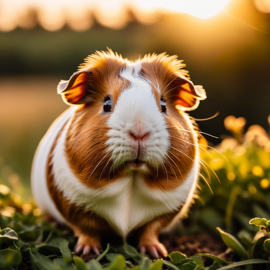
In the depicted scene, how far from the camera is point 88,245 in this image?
1852mm

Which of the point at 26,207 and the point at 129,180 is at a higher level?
the point at 129,180

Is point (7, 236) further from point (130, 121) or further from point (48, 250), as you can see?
point (130, 121)

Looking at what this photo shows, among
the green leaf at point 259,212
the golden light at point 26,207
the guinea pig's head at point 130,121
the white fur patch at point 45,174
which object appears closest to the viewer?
the guinea pig's head at point 130,121

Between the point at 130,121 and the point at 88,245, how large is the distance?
903 mm

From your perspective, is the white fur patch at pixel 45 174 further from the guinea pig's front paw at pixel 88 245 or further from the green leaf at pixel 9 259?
the green leaf at pixel 9 259

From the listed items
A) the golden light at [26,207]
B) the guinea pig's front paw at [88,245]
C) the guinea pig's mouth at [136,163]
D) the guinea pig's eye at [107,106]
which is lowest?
the golden light at [26,207]

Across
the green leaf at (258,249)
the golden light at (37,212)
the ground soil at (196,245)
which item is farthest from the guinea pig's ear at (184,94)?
the golden light at (37,212)

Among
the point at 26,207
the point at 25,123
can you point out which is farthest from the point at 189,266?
the point at 25,123

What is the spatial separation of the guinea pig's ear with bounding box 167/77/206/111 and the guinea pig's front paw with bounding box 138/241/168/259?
3.02ft

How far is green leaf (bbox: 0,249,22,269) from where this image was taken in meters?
1.32

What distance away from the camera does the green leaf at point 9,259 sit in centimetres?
132

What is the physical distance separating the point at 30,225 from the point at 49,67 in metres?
5.70

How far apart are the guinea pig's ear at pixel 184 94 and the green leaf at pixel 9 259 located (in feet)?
4.00

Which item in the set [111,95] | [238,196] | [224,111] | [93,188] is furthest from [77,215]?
[224,111]
